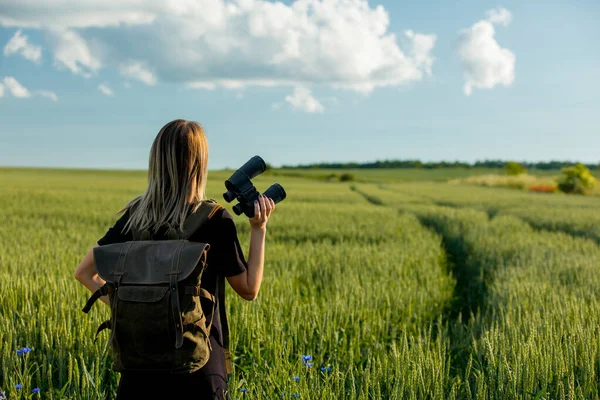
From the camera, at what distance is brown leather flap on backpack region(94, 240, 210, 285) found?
1.91 m

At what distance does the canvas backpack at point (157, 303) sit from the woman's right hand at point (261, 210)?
0.76 ft

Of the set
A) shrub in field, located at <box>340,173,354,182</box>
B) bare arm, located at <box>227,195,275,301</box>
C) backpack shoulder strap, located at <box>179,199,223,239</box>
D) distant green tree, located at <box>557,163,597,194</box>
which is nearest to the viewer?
backpack shoulder strap, located at <box>179,199,223,239</box>

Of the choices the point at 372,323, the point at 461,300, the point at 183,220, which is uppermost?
the point at 183,220

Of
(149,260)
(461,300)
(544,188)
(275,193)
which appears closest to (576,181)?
(544,188)

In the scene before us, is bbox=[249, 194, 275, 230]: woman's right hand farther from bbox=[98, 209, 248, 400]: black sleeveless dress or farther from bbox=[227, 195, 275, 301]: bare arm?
bbox=[98, 209, 248, 400]: black sleeveless dress

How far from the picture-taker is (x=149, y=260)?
1.94m

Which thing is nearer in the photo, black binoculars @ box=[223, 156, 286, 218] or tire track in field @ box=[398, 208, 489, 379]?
black binoculars @ box=[223, 156, 286, 218]

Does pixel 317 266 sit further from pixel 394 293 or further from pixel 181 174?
→ pixel 181 174

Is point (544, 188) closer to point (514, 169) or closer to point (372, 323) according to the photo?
point (514, 169)

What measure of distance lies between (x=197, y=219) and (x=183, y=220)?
52 mm

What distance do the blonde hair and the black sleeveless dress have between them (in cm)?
12

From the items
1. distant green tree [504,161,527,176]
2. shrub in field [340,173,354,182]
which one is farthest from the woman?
distant green tree [504,161,527,176]

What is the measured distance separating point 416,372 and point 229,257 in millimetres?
1309

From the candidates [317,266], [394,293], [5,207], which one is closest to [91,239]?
[317,266]
